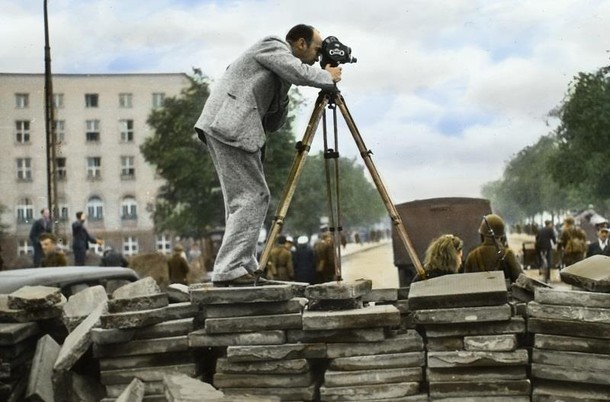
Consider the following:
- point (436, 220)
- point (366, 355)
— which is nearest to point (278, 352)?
point (366, 355)

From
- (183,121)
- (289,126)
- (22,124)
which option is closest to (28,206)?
(22,124)

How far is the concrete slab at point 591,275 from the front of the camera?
4913 mm

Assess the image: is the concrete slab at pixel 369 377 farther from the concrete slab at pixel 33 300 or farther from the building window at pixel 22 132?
the building window at pixel 22 132

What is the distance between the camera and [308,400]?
496cm

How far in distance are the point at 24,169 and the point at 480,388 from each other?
58.8 meters

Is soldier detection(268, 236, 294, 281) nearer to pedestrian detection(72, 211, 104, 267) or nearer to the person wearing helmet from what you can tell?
pedestrian detection(72, 211, 104, 267)

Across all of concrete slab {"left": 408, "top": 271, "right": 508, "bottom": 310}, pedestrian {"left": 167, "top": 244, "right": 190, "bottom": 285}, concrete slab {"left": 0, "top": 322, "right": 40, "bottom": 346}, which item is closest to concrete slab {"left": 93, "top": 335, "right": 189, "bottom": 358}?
concrete slab {"left": 0, "top": 322, "right": 40, "bottom": 346}

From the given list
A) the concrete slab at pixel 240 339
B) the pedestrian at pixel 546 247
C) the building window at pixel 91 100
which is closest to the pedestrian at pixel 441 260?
the concrete slab at pixel 240 339

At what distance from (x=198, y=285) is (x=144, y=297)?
40 centimetres

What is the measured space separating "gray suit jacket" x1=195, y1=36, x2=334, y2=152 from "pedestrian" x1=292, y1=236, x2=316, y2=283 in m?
12.1

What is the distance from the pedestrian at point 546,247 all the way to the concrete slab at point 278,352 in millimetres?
20002

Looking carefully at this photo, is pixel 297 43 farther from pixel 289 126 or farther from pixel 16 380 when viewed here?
pixel 289 126

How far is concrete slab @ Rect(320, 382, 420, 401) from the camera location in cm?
489

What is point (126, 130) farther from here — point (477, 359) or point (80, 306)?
point (477, 359)
